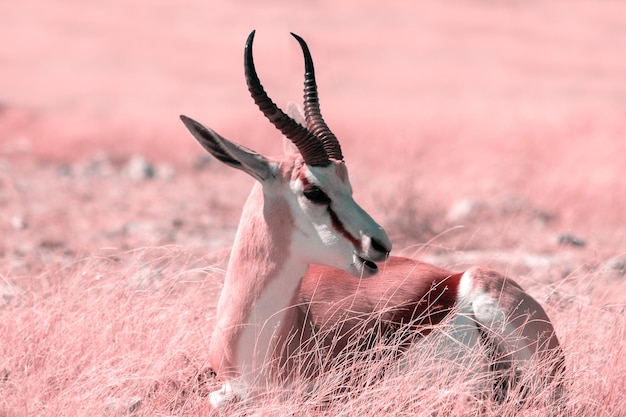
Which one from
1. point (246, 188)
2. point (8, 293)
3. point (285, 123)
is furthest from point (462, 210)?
point (285, 123)

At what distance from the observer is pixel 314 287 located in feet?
20.1

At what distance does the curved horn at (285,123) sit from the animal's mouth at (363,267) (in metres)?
0.57

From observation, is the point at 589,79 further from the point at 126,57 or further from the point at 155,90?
the point at 126,57

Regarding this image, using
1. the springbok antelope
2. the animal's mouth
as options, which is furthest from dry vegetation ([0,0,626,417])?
the animal's mouth

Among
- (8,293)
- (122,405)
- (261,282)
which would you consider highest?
(261,282)

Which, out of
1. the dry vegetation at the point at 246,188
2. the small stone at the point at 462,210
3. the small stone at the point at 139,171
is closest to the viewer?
the dry vegetation at the point at 246,188

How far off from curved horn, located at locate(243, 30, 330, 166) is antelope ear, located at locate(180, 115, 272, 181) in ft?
0.70

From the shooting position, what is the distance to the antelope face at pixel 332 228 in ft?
17.4

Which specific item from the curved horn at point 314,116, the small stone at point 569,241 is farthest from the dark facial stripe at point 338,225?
the small stone at point 569,241

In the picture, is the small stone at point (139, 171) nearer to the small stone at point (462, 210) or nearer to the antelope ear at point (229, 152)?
the small stone at point (462, 210)

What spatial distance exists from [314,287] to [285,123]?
47.9 inches

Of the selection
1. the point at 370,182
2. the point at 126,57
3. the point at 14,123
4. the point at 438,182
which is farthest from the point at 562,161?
the point at 126,57

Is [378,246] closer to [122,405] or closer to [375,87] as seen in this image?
[122,405]

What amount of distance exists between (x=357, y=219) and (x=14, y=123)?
18719 mm
